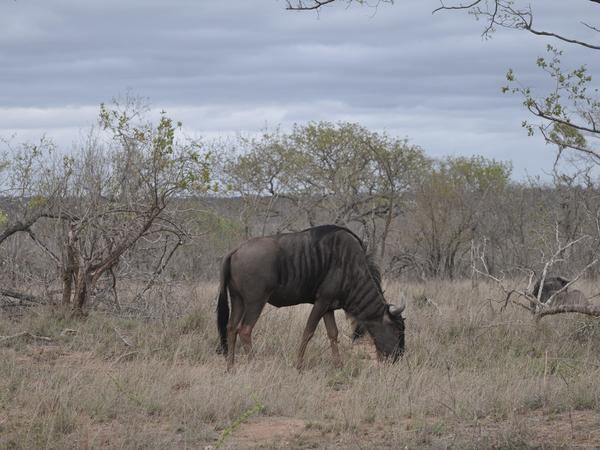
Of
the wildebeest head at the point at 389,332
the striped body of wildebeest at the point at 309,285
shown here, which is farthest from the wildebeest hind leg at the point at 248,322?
the wildebeest head at the point at 389,332

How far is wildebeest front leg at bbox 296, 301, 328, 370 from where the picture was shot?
9.47 meters

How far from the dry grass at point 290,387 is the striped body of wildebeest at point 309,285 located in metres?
0.34

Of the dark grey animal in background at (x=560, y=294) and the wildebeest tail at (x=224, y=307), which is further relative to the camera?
the dark grey animal in background at (x=560, y=294)

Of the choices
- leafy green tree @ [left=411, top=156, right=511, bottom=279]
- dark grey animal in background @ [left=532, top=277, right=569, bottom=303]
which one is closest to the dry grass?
dark grey animal in background @ [left=532, top=277, right=569, bottom=303]

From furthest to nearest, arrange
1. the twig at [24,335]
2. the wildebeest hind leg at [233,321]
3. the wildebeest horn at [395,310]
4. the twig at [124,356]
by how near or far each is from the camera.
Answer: the twig at [24,335] < the wildebeest horn at [395,310] < the wildebeest hind leg at [233,321] < the twig at [124,356]

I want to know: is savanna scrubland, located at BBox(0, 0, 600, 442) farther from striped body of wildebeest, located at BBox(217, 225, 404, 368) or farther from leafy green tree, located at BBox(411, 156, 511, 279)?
leafy green tree, located at BBox(411, 156, 511, 279)

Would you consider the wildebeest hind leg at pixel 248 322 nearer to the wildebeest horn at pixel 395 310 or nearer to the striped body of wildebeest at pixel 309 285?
the striped body of wildebeest at pixel 309 285

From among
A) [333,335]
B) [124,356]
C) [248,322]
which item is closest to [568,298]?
[333,335]

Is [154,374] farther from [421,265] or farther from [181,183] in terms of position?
[421,265]

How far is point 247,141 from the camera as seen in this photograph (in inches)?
1032

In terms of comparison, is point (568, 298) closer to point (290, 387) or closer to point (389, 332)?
point (389, 332)

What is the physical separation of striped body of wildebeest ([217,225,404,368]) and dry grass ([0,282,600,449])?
34 cm

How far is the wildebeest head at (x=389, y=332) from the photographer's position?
9891 mm

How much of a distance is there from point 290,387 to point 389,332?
2.39 m
